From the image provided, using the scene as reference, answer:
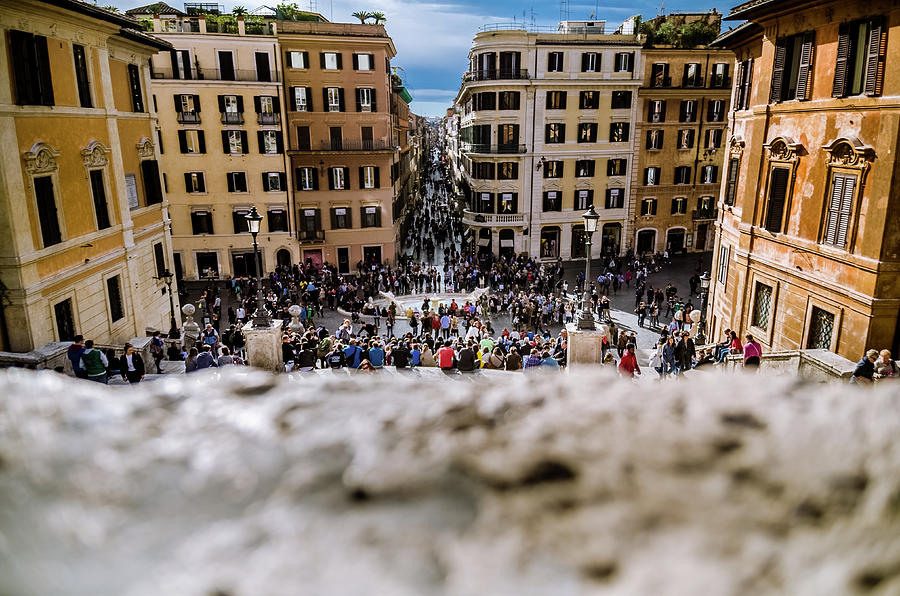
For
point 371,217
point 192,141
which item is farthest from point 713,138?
point 192,141

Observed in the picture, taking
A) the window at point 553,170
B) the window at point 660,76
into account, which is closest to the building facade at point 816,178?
the window at point 553,170

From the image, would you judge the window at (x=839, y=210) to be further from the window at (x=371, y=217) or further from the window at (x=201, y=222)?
the window at (x=201, y=222)

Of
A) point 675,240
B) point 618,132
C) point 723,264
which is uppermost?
point 618,132

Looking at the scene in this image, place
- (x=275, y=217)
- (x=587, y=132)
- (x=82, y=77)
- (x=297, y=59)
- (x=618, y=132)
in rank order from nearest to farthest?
(x=82, y=77), (x=297, y=59), (x=275, y=217), (x=587, y=132), (x=618, y=132)

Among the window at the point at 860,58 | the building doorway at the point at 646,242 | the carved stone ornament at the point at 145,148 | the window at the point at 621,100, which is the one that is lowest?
the building doorway at the point at 646,242

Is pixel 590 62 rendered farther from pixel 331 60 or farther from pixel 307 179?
pixel 307 179

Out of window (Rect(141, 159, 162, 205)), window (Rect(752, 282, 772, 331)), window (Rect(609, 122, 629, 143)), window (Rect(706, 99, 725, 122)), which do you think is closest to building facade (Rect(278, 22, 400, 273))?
window (Rect(141, 159, 162, 205))
